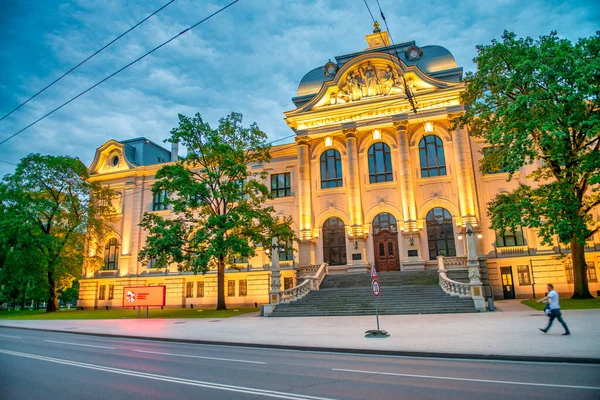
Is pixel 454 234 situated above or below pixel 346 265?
above

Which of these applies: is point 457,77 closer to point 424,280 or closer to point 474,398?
point 424,280

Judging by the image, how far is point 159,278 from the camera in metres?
41.1

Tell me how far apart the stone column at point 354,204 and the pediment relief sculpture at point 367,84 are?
3249 millimetres

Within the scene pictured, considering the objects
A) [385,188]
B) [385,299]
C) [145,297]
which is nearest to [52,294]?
[145,297]

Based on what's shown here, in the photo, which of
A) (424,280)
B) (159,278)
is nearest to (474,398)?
(424,280)

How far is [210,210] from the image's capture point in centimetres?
3189

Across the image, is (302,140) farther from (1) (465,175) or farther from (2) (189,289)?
(2) (189,289)

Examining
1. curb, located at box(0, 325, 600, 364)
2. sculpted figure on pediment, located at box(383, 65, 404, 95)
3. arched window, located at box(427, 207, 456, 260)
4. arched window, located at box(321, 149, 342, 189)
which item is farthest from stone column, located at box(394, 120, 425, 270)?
curb, located at box(0, 325, 600, 364)

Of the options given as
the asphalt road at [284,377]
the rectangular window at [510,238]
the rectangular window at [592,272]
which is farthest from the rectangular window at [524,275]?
the asphalt road at [284,377]

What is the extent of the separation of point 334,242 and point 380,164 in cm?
795

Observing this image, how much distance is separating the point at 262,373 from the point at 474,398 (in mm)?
4208

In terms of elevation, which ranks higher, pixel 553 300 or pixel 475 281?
pixel 475 281

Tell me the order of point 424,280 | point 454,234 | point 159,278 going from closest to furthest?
1. point 424,280
2. point 454,234
3. point 159,278

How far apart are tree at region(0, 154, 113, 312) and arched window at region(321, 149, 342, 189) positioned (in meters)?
22.1
